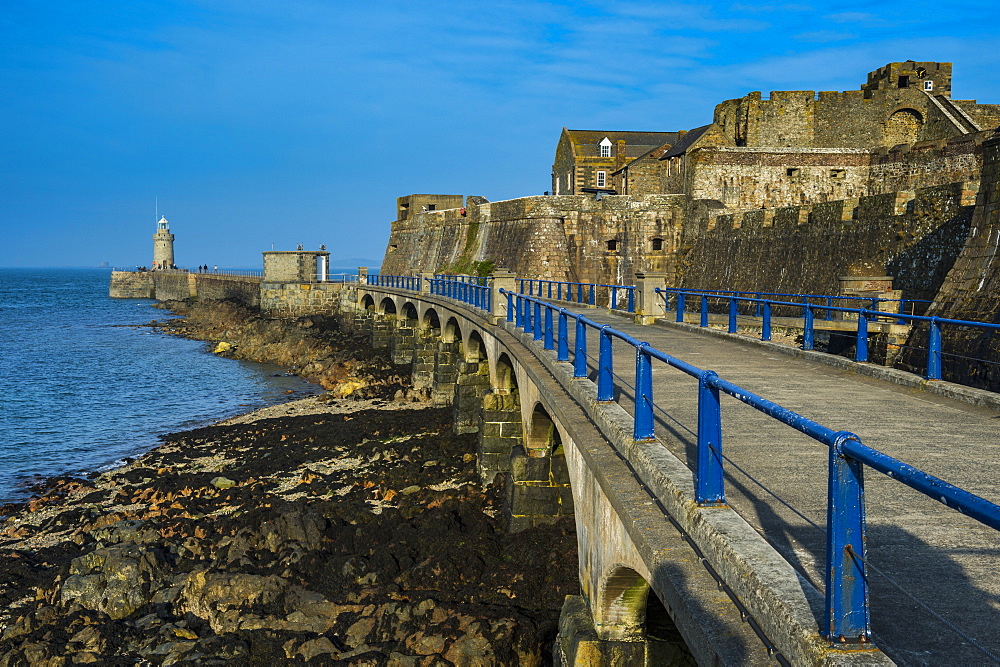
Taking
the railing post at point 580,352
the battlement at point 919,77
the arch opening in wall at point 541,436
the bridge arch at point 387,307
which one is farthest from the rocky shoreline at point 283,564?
the battlement at point 919,77

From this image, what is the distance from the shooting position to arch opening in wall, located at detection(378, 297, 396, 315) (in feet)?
143

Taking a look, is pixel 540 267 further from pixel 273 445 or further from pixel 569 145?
pixel 569 145

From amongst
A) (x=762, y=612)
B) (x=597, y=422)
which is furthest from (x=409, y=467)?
(x=762, y=612)

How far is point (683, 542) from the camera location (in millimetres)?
4477

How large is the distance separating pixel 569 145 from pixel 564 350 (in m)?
50.4

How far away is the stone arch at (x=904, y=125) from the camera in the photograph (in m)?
38.2

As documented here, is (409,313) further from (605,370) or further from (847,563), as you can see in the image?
(847,563)

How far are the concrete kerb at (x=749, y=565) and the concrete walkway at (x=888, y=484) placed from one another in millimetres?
199

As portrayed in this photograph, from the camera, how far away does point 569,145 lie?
2302 inches

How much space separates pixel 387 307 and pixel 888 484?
40529 millimetres

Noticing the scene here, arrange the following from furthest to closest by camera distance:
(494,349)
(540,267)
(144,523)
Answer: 1. (540,267)
2. (494,349)
3. (144,523)

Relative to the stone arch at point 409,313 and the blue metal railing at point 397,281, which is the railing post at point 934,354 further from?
the blue metal railing at point 397,281

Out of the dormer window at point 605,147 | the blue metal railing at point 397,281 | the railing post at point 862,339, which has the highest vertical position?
the dormer window at point 605,147

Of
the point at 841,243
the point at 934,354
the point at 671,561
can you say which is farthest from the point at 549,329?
the point at 841,243
